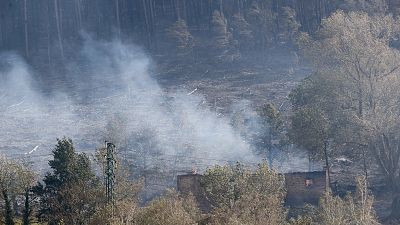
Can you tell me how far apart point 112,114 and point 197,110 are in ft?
15.6

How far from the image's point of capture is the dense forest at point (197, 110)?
17812mm

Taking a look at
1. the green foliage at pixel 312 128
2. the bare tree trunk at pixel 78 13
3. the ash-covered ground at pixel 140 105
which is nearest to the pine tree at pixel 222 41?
the ash-covered ground at pixel 140 105

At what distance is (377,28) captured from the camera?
25375mm

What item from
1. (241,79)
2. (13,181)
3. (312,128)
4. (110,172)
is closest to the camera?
(110,172)

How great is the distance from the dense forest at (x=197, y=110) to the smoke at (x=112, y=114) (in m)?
0.13

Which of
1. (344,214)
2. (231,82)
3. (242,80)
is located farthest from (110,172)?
(242,80)

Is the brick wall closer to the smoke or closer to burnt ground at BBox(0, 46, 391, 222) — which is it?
the smoke

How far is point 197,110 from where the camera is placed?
114ft

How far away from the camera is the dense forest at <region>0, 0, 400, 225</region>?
58.4 feet

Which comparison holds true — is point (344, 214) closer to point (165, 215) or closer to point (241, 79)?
point (165, 215)

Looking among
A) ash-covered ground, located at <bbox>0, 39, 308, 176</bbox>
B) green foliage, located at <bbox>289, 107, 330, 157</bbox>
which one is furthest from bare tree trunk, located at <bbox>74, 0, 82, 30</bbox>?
green foliage, located at <bbox>289, 107, 330, 157</bbox>

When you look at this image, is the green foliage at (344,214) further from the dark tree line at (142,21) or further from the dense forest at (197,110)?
the dark tree line at (142,21)

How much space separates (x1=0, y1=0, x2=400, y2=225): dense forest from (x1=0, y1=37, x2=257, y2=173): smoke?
0.13m

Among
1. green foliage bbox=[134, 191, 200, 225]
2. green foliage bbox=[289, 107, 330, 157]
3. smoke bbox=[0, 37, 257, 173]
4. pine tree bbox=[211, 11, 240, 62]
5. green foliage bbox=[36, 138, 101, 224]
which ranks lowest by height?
green foliage bbox=[134, 191, 200, 225]
